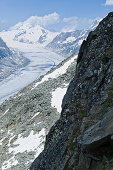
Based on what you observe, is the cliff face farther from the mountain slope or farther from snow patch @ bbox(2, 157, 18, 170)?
the mountain slope

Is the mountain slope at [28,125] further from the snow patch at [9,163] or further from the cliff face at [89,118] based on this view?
the cliff face at [89,118]

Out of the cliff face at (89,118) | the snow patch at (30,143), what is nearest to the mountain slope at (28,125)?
the snow patch at (30,143)

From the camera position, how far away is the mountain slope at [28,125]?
1479 inches

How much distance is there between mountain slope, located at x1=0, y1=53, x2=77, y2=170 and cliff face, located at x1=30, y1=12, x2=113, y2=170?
14.3 meters

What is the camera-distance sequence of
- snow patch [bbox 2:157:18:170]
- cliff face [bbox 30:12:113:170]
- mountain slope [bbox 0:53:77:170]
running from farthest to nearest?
mountain slope [bbox 0:53:77:170], snow patch [bbox 2:157:18:170], cliff face [bbox 30:12:113:170]

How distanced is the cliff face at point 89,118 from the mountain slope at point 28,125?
564 inches

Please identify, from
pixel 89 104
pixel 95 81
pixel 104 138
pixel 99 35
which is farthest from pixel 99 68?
pixel 104 138

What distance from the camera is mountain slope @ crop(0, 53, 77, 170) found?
3756 cm

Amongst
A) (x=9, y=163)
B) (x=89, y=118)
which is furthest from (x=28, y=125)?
(x=89, y=118)

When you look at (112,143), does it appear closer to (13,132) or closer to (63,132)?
(63,132)

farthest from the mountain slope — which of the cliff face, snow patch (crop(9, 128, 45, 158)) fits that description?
the cliff face

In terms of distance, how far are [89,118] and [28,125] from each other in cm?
3291

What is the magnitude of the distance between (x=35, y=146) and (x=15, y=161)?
15.1 ft

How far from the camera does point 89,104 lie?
19.2 m
